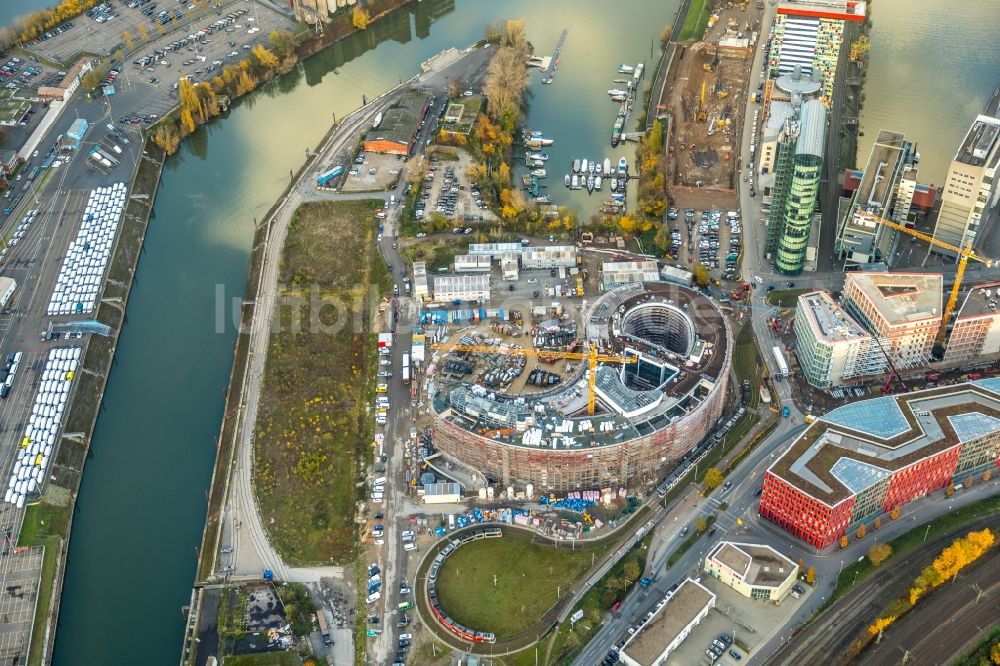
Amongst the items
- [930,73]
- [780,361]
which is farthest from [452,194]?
[930,73]

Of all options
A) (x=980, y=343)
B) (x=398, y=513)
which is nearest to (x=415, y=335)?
(x=398, y=513)

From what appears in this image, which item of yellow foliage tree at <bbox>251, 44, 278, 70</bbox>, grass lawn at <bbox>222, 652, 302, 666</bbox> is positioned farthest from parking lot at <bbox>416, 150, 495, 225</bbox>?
grass lawn at <bbox>222, 652, 302, 666</bbox>

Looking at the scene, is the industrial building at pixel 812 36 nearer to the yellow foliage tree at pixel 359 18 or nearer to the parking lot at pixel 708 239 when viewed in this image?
the parking lot at pixel 708 239

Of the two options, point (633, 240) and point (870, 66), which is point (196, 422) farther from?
point (870, 66)

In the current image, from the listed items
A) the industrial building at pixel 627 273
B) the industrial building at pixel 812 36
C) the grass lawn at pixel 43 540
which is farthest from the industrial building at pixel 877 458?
the grass lawn at pixel 43 540

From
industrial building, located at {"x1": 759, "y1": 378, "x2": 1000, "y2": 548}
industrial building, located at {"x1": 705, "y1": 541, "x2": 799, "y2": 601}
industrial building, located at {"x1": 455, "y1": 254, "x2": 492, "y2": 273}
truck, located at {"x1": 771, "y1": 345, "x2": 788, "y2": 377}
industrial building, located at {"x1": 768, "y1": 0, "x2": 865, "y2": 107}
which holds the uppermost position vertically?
industrial building, located at {"x1": 768, "y1": 0, "x2": 865, "y2": 107}

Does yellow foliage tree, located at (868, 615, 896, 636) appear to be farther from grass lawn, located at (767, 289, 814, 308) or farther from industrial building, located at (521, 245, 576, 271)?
industrial building, located at (521, 245, 576, 271)
